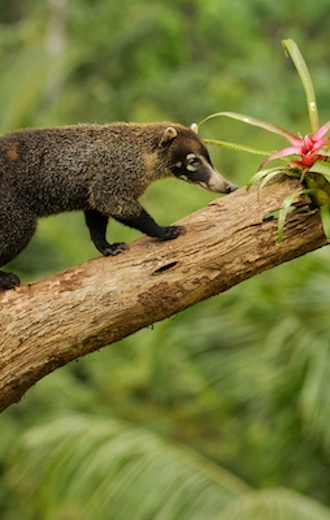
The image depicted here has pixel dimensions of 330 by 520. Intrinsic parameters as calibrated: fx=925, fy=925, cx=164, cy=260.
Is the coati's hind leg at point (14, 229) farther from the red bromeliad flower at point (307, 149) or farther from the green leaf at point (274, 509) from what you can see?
the green leaf at point (274, 509)

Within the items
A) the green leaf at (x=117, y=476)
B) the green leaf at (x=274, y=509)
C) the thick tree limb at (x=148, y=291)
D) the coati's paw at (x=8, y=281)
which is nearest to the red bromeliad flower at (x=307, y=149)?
the thick tree limb at (x=148, y=291)

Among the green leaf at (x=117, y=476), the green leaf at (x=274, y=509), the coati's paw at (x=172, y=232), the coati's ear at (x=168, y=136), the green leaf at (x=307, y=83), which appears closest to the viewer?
the green leaf at (x=307, y=83)

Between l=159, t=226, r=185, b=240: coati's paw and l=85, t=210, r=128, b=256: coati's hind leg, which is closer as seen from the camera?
l=159, t=226, r=185, b=240: coati's paw

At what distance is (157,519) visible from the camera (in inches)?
238

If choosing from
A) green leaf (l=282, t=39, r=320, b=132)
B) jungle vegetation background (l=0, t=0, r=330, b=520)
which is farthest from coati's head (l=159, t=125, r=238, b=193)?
jungle vegetation background (l=0, t=0, r=330, b=520)

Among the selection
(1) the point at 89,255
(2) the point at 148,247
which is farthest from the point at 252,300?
(1) the point at 89,255

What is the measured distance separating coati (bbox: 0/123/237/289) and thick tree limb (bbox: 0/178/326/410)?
55 centimetres

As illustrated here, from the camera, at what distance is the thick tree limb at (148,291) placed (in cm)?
399

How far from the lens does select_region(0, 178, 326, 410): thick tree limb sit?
3986 millimetres

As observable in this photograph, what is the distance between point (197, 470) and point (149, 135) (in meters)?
2.72

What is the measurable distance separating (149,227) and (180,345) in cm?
339

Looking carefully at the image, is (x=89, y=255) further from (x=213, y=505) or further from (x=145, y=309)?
(x=145, y=309)

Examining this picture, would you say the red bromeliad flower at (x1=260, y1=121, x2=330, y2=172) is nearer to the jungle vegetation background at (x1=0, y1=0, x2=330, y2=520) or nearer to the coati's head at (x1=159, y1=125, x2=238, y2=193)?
the coati's head at (x1=159, y1=125, x2=238, y2=193)

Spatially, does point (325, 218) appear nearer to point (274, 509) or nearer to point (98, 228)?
point (98, 228)
